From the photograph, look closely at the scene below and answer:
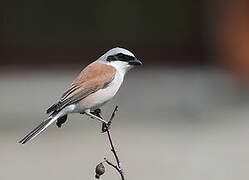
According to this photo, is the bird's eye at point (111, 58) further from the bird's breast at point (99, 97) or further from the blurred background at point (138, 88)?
the blurred background at point (138, 88)

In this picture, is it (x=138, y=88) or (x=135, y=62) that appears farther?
(x=138, y=88)

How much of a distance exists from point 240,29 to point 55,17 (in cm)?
142

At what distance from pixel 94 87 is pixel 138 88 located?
3.08m

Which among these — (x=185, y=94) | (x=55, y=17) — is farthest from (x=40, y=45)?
(x=185, y=94)

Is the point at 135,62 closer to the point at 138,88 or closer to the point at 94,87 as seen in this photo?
the point at 94,87

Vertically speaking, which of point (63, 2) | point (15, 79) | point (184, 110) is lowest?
point (184, 110)

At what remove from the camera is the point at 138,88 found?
645 centimetres

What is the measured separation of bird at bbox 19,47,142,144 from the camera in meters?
3.22

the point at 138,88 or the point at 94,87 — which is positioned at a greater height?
the point at 94,87

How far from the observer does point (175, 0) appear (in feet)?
21.5

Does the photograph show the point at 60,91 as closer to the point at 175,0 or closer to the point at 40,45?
the point at 40,45

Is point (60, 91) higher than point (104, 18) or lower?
lower

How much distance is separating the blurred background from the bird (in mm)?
2865

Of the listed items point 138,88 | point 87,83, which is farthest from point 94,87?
point 138,88
